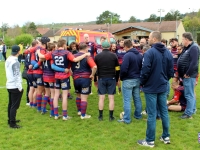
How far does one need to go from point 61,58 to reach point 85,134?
1880mm

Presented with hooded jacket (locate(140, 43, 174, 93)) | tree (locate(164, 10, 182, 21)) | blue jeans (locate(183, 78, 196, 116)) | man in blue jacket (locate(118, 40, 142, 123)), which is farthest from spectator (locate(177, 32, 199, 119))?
tree (locate(164, 10, 182, 21))

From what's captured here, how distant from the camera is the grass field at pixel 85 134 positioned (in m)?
4.45

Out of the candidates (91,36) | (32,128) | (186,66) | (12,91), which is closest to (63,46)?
(12,91)

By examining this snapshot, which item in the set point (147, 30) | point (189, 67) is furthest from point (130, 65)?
point (147, 30)

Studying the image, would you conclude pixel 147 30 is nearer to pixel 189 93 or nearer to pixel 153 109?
pixel 189 93

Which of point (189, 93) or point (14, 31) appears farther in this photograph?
point (14, 31)

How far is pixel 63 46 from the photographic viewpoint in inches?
221

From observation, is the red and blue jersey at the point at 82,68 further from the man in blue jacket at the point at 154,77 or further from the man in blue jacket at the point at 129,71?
the man in blue jacket at the point at 154,77

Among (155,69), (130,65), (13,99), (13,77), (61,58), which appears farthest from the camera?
(61,58)

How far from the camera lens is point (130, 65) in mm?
5410

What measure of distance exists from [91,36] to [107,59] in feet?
34.0

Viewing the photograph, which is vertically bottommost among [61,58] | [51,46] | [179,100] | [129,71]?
[179,100]

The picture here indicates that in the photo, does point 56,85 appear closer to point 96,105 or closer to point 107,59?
point 107,59

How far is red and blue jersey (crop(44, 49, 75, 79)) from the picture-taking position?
5527mm
